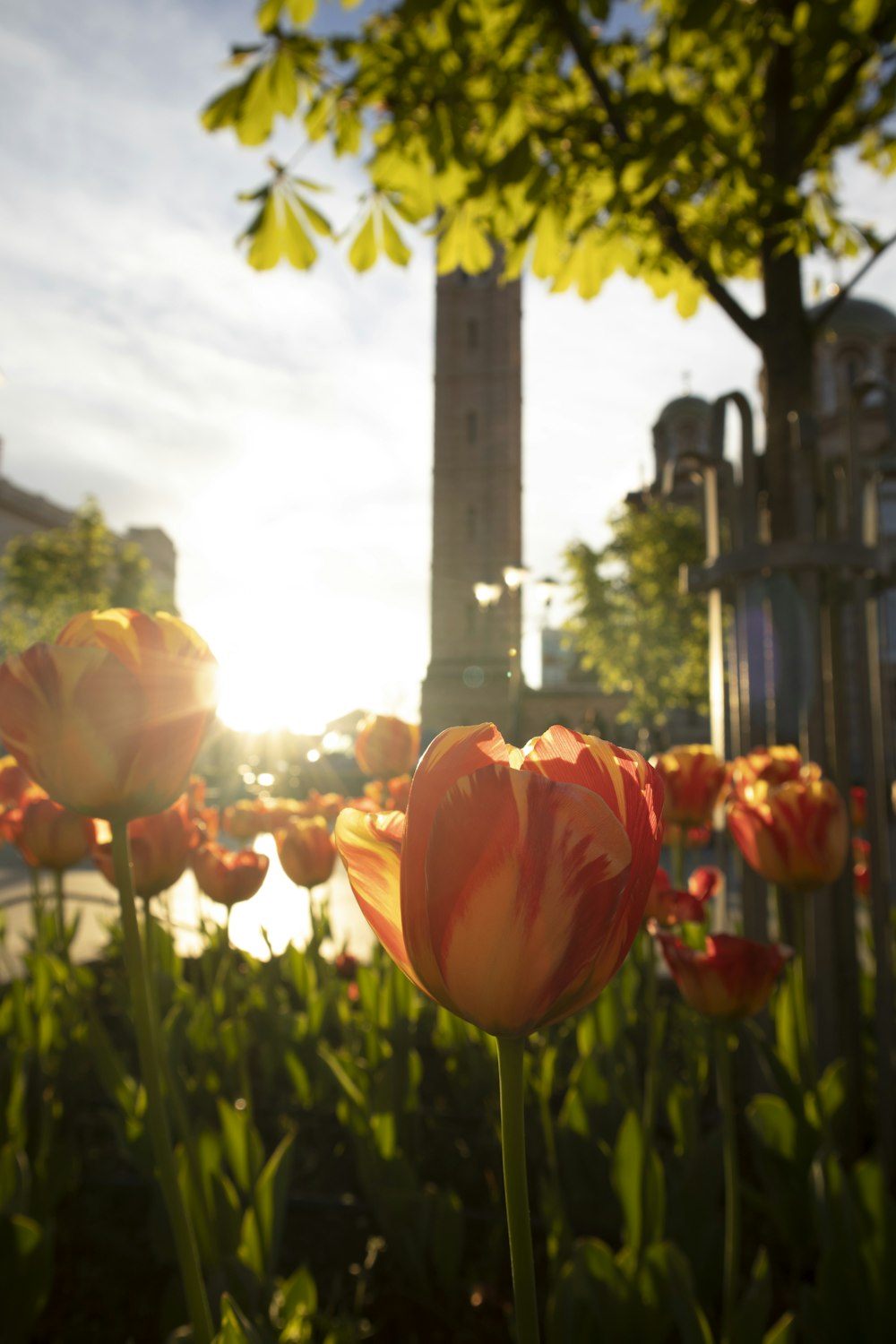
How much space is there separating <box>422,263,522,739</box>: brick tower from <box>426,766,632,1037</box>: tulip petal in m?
35.4

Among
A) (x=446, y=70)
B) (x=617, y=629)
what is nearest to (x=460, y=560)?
(x=617, y=629)

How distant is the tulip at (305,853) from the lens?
2.03 metres

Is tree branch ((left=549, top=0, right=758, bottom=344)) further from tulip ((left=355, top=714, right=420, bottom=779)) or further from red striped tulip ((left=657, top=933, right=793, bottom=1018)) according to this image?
red striped tulip ((left=657, top=933, right=793, bottom=1018))

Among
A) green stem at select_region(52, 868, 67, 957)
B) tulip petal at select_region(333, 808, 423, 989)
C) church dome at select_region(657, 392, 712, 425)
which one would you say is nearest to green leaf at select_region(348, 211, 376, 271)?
green stem at select_region(52, 868, 67, 957)

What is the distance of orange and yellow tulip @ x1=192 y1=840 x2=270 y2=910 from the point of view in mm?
1676

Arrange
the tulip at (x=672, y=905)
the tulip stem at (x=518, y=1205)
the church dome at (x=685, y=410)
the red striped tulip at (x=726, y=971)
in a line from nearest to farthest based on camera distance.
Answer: the tulip stem at (x=518, y=1205) < the red striped tulip at (x=726, y=971) < the tulip at (x=672, y=905) < the church dome at (x=685, y=410)

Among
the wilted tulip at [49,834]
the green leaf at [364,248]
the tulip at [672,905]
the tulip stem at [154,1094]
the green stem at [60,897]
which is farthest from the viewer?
the green leaf at [364,248]

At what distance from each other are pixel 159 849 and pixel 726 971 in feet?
2.63

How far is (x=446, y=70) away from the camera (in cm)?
304

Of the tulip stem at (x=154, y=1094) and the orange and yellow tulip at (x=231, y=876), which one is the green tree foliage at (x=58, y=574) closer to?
the orange and yellow tulip at (x=231, y=876)

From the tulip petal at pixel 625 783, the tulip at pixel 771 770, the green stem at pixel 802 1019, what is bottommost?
the green stem at pixel 802 1019

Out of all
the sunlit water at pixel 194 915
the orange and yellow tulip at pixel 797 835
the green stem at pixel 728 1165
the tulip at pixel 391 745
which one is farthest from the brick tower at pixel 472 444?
the green stem at pixel 728 1165

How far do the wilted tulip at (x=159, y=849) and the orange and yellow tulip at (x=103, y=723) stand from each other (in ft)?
1.85

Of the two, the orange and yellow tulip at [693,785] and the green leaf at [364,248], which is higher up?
the green leaf at [364,248]
